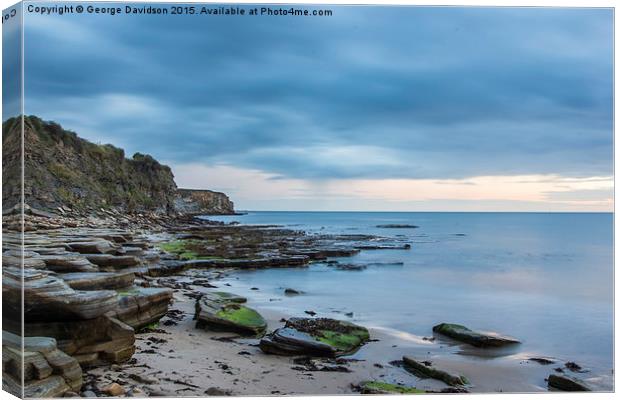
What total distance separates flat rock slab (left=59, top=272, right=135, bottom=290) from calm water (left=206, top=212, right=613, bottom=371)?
11.1 feet

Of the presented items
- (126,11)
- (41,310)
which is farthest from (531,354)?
(126,11)

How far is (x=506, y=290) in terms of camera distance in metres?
11.3

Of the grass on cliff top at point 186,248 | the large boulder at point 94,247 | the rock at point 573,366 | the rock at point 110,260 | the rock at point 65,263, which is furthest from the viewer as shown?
the grass on cliff top at point 186,248

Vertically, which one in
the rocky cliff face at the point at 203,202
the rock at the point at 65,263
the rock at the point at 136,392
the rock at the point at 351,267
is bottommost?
the rock at the point at 136,392

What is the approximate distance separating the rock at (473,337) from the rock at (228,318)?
3.04m

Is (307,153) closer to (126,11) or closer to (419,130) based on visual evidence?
(419,130)

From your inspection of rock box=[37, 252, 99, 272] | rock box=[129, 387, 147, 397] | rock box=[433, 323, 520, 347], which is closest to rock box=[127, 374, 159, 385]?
rock box=[129, 387, 147, 397]

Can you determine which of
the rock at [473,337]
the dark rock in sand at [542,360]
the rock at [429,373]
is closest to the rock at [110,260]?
the rock at [429,373]

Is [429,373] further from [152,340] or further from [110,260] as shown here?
[110,260]

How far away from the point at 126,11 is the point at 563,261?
11015mm

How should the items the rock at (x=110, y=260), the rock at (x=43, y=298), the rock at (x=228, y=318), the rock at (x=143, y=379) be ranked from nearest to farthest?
the rock at (x=43, y=298) < the rock at (x=143, y=379) < the rock at (x=228, y=318) < the rock at (x=110, y=260)

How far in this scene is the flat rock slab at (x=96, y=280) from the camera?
7469 mm

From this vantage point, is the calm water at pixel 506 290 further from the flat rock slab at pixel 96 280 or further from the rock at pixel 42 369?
the rock at pixel 42 369

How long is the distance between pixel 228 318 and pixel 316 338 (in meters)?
1.77
